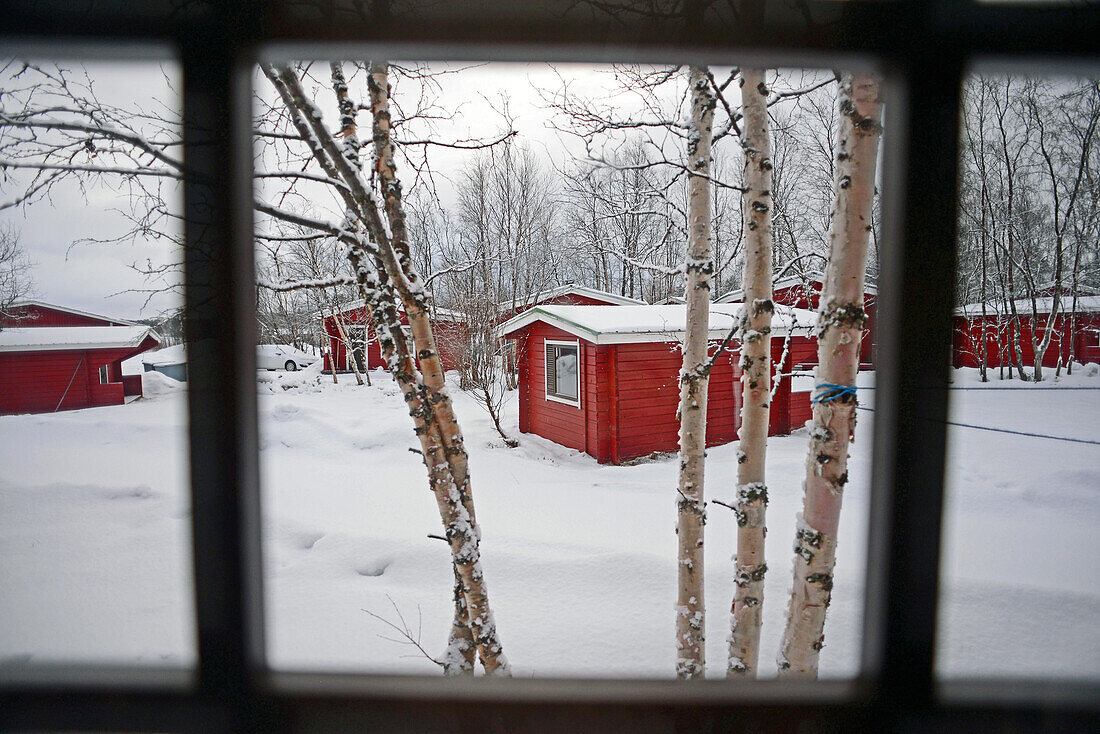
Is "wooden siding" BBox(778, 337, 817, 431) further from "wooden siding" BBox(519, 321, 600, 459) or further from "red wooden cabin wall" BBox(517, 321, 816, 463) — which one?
"wooden siding" BBox(519, 321, 600, 459)

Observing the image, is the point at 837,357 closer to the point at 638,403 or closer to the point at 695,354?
the point at 695,354

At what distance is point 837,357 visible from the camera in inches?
44.2

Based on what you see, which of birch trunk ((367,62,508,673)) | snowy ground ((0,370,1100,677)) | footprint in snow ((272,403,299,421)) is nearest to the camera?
birch trunk ((367,62,508,673))

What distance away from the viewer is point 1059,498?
11.8 feet

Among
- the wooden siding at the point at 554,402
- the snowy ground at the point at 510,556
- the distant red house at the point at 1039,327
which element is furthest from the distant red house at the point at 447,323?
the distant red house at the point at 1039,327

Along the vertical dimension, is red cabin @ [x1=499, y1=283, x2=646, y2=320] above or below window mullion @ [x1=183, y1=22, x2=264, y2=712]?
above

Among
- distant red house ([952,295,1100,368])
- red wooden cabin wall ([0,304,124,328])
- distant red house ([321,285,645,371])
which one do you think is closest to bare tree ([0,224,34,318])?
distant red house ([321,285,645,371])

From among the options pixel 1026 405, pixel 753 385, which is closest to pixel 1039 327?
pixel 1026 405

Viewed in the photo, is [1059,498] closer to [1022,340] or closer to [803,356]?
[803,356]

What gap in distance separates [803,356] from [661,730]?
7322 millimetres

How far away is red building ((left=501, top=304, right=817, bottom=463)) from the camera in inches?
236

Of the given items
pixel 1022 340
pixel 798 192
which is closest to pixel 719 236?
pixel 798 192

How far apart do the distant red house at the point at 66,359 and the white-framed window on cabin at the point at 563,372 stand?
4869mm

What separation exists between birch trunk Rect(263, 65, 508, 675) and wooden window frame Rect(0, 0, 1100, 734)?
70cm
